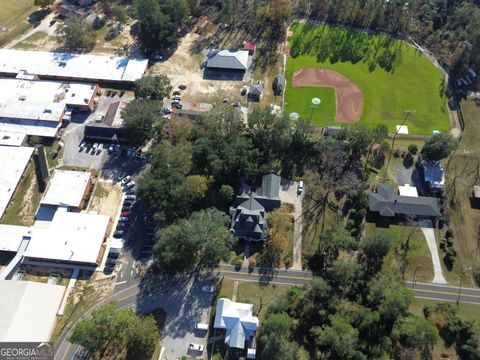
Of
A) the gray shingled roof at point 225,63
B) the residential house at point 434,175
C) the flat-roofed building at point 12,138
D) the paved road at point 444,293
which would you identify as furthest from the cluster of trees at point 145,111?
the paved road at point 444,293

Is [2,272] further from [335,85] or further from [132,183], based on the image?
[335,85]

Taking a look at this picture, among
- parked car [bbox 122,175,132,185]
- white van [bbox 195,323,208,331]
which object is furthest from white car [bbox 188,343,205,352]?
parked car [bbox 122,175,132,185]

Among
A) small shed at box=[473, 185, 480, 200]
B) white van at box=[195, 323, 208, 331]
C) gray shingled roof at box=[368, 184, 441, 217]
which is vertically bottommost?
white van at box=[195, 323, 208, 331]

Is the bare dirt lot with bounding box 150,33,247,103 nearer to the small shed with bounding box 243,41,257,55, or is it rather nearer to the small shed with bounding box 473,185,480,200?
the small shed with bounding box 243,41,257,55

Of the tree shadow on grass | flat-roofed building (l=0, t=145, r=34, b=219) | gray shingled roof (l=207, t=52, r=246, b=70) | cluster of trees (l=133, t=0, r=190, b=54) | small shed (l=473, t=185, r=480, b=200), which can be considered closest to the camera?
small shed (l=473, t=185, r=480, b=200)

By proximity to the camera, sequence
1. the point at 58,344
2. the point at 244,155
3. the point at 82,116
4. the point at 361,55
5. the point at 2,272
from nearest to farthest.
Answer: the point at 58,344, the point at 2,272, the point at 244,155, the point at 82,116, the point at 361,55

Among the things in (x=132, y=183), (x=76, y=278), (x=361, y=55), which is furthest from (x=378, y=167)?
(x=76, y=278)

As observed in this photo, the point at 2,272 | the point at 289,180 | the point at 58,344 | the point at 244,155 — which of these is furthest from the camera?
the point at 289,180

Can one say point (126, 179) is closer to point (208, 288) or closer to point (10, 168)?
point (10, 168)
